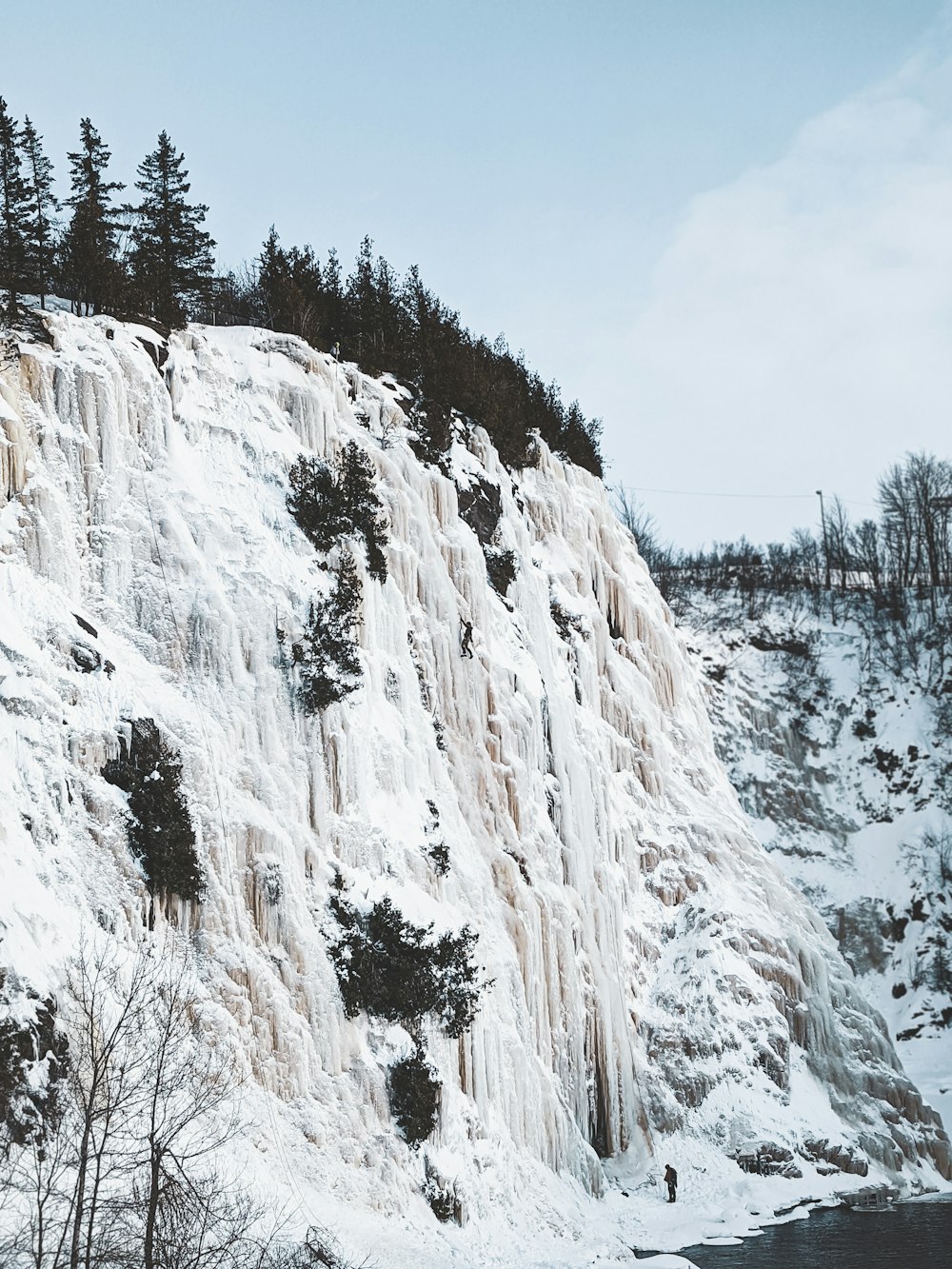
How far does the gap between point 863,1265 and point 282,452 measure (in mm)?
23919

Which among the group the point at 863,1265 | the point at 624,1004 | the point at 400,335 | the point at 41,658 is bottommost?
the point at 863,1265

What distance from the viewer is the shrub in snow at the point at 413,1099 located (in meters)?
26.4

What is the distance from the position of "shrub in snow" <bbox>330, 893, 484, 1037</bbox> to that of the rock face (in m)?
0.51

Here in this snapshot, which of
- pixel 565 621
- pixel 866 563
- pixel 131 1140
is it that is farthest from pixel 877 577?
pixel 131 1140

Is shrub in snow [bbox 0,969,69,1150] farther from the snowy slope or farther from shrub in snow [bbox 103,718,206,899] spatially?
the snowy slope

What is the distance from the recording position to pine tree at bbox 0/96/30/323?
31844mm

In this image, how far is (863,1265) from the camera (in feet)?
90.4

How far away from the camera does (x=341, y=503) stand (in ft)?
108

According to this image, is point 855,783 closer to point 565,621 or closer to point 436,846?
point 565,621

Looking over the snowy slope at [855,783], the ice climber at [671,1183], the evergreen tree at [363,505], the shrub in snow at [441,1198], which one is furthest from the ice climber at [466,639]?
the snowy slope at [855,783]

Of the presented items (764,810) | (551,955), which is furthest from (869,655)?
(551,955)

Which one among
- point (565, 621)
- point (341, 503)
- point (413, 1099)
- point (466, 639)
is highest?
point (341, 503)

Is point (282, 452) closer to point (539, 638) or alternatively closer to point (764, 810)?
point (539, 638)

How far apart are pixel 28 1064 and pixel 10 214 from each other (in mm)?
23998
